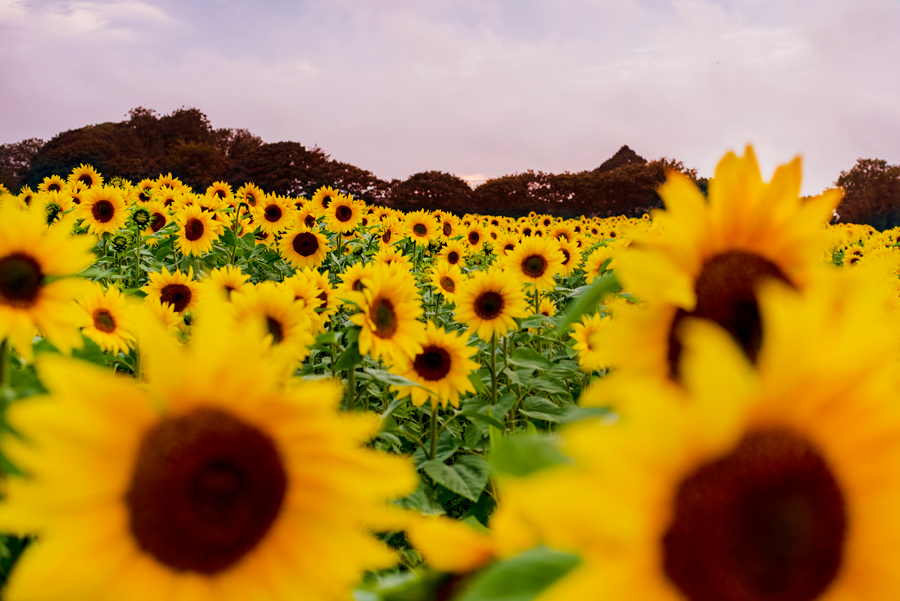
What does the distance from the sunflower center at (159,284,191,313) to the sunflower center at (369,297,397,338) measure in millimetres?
1963

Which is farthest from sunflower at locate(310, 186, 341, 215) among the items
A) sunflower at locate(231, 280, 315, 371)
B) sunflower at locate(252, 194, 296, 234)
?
sunflower at locate(231, 280, 315, 371)

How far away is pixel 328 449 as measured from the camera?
2.47ft

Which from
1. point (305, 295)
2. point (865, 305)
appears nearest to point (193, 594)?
point (865, 305)

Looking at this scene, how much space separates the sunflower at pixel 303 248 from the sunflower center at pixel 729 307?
534 centimetres

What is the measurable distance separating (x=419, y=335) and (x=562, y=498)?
2.15 meters

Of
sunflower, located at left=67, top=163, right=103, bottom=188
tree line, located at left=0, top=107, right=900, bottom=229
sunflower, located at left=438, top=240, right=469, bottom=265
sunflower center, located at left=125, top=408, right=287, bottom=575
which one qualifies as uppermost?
tree line, located at left=0, top=107, right=900, bottom=229

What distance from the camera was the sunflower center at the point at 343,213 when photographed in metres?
7.42

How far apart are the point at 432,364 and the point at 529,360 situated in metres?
0.87

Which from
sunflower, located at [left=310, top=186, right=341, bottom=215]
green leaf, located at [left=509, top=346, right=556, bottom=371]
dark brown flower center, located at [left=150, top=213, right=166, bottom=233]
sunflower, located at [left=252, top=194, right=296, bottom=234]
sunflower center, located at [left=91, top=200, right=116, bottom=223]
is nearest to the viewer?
green leaf, located at [left=509, top=346, right=556, bottom=371]

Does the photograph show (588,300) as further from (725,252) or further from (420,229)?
(420,229)

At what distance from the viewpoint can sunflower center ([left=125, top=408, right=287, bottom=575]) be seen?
74 centimetres

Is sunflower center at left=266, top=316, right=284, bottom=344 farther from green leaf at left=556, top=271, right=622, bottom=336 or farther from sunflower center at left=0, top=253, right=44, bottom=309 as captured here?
green leaf at left=556, top=271, right=622, bottom=336

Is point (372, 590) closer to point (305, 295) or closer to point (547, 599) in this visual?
point (547, 599)

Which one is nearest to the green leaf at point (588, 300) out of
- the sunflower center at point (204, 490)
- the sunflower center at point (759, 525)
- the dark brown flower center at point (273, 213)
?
the sunflower center at point (759, 525)
